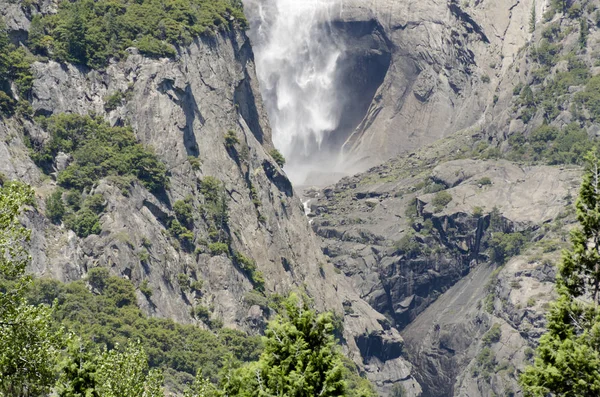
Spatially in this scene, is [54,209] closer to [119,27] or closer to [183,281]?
[183,281]

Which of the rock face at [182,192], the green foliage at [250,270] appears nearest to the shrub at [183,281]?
the rock face at [182,192]

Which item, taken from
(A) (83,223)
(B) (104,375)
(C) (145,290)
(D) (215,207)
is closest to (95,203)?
(A) (83,223)

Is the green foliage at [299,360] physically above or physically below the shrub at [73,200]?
below

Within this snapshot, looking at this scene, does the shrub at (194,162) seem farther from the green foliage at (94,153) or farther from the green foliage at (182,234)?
the green foliage at (182,234)

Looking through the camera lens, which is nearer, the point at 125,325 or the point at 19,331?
the point at 19,331

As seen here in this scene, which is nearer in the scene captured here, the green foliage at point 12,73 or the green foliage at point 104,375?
the green foliage at point 104,375

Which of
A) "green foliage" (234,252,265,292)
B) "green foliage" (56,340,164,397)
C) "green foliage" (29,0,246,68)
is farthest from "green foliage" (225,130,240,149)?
"green foliage" (56,340,164,397)
